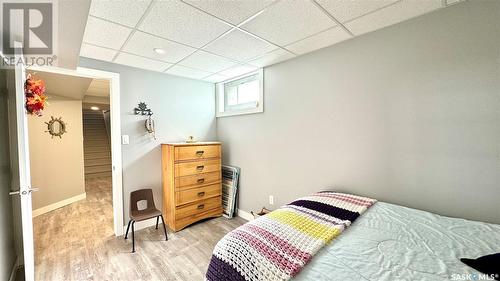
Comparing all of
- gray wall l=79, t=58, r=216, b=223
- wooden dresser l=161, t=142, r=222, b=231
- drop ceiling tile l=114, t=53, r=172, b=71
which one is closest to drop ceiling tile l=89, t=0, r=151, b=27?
drop ceiling tile l=114, t=53, r=172, b=71

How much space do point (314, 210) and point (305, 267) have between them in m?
0.62

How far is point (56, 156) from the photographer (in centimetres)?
371

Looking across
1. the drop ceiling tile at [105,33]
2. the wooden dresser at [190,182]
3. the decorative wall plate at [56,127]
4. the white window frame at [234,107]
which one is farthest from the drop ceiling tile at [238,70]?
the decorative wall plate at [56,127]

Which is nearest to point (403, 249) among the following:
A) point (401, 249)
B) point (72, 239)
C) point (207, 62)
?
point (401, 249)

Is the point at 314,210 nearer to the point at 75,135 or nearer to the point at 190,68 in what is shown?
the point at 190,68

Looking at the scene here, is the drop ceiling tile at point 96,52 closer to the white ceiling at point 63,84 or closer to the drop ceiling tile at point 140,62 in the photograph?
the drop ceiling tile at point 140,62

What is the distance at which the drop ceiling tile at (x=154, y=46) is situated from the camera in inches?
73.9

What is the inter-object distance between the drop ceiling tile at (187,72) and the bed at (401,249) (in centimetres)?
244

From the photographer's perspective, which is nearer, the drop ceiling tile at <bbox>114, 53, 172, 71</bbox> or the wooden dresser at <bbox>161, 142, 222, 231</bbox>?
the drop ceiling tile at <bbox>114, 53, 172, 71</bbox>

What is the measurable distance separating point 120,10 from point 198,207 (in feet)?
8.07

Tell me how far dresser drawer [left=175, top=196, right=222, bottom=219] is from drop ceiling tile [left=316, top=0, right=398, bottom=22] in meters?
2.77

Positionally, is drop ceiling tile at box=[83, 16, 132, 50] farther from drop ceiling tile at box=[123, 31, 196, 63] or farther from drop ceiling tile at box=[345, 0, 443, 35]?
drop ceiling tile at box=[345, 0, 443, 35]

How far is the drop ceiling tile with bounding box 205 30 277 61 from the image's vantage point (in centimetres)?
187

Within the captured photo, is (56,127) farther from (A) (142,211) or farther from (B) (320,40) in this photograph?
(B) (320,40)
